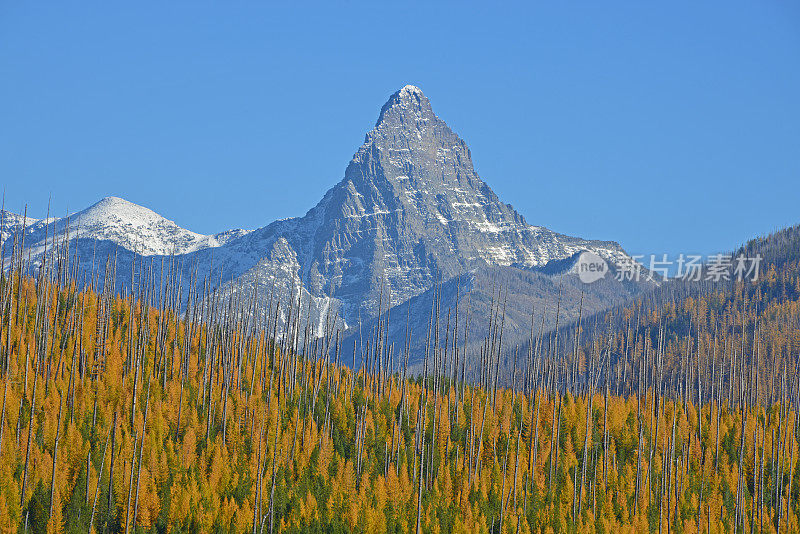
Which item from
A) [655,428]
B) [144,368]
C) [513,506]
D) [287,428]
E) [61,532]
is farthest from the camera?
[655,428]

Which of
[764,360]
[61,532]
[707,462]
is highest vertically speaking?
[764,360]

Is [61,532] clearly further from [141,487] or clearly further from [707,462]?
[707,462]

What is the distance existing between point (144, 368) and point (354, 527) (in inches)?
947

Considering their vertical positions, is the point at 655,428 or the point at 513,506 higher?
the point at 655,428

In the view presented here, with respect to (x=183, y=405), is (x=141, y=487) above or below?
below

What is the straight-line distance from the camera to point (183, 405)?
183ft

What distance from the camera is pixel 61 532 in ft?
125

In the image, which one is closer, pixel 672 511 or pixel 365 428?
pixel 672 511

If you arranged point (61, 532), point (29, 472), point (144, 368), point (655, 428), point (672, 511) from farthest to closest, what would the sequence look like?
point (655, 428) < point (144, 368) < point (672, 511) < point (29, 472) < point (61, 532)

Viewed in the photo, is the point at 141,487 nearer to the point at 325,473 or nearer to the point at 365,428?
the point at 325,473

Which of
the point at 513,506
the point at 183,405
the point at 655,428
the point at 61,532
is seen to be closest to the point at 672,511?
the point at 513,506

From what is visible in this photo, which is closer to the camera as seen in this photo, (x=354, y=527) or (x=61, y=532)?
(x=61, y=532)

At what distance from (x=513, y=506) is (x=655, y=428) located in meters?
→ 22.2

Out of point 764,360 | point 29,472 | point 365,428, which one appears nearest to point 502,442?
point 365,428
